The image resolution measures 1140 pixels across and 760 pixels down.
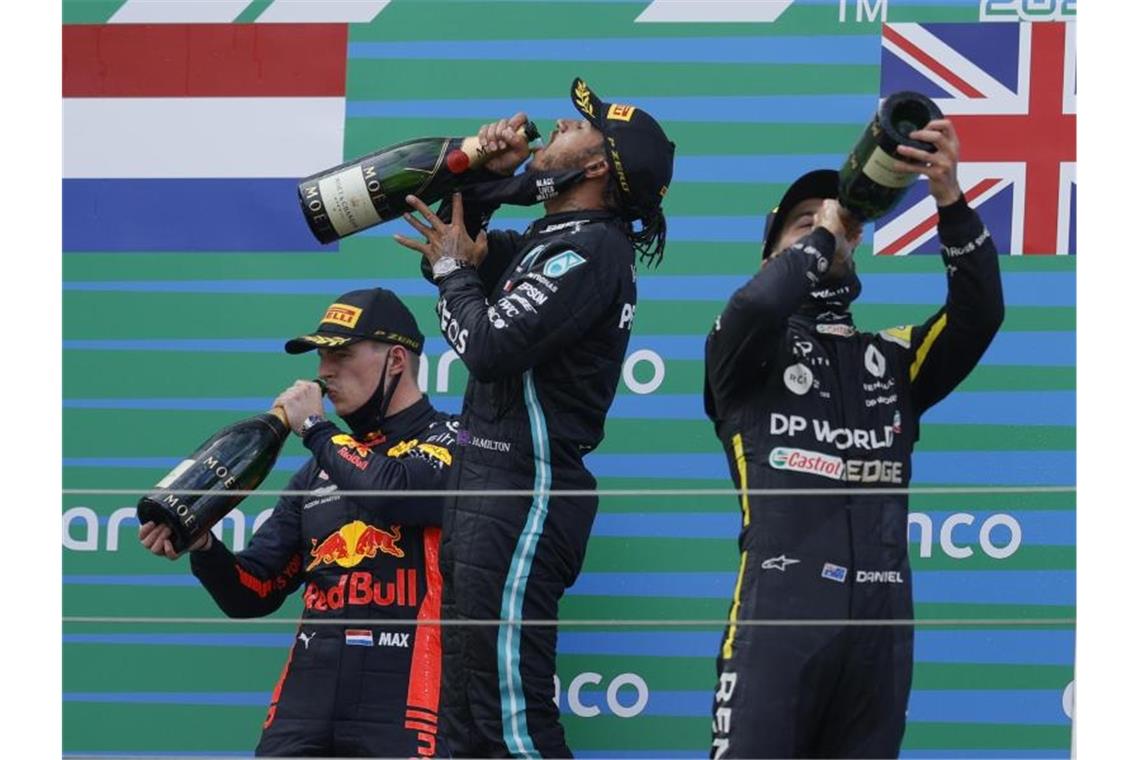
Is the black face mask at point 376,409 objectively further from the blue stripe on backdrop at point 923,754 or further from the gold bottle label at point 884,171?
the gold bottle label at point 884,171

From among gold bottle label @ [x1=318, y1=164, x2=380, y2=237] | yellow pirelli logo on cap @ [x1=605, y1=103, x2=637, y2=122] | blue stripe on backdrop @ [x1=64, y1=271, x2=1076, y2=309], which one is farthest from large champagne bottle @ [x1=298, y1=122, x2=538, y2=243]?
blue stripe on backdrop @ [x1=64, y1=271, x2=1076, y2=309]

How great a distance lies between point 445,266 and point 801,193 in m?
0.45

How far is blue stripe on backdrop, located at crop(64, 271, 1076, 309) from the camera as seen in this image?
8.95 ft

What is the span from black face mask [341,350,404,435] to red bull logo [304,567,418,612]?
213 millimetres

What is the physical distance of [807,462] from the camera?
6.95 feet

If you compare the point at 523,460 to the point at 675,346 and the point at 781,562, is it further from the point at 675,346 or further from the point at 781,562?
the point at 675,346

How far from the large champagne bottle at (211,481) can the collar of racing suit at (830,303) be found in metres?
0.74

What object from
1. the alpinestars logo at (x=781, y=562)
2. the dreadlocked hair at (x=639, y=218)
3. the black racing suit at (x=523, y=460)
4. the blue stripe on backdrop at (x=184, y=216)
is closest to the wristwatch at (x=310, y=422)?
the black racing suit at (x=523, y=460)

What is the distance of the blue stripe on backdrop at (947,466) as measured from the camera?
106 inches

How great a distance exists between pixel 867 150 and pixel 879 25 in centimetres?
77

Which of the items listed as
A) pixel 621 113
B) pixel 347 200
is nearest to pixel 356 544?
pixel 347 200

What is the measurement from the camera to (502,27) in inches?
112

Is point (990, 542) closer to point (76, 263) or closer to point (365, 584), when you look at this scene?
point (365, 584)

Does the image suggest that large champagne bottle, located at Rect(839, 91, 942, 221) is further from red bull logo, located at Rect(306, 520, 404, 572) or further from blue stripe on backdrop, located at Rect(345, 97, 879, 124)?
red bull logo, located at Rect(306, 520, 404, 572)
